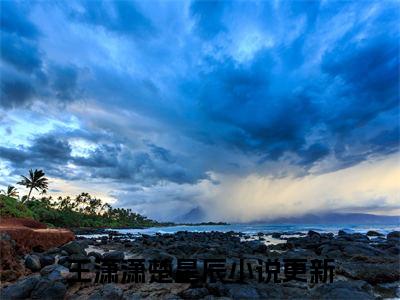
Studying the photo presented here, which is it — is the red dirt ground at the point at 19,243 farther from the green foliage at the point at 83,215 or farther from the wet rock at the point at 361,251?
the green foliage at the point at 83,215

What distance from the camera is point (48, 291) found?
24.6 feet

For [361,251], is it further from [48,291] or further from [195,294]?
[48,291]

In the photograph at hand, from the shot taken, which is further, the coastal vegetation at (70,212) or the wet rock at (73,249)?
the coastal vegetation at (70,212)

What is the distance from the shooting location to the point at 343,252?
14.6m

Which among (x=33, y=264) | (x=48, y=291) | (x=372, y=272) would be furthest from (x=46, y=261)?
(x=372, y=272)

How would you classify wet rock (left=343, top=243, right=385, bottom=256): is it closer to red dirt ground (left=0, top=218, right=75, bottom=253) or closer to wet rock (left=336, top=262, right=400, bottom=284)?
wet rock (left=336, top=262, right=400, bottom=284)

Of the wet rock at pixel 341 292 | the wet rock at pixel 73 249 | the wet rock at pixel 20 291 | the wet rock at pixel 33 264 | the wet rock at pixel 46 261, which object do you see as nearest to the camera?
the wet rock at pixel 341 292

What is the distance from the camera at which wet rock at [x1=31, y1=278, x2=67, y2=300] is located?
24.3ft

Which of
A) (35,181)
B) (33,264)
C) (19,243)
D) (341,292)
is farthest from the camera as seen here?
(35,181)

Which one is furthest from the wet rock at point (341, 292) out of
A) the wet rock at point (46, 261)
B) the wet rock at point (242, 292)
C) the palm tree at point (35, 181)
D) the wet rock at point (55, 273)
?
the palm tree at point (35, 181)

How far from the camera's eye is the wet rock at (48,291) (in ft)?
24.3

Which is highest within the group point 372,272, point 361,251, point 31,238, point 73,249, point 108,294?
point 31,238

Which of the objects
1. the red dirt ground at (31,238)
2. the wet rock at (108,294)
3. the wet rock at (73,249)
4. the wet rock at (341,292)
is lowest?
the wet rock at (108,294)

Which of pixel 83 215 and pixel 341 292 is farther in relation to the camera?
pixel 83 215
